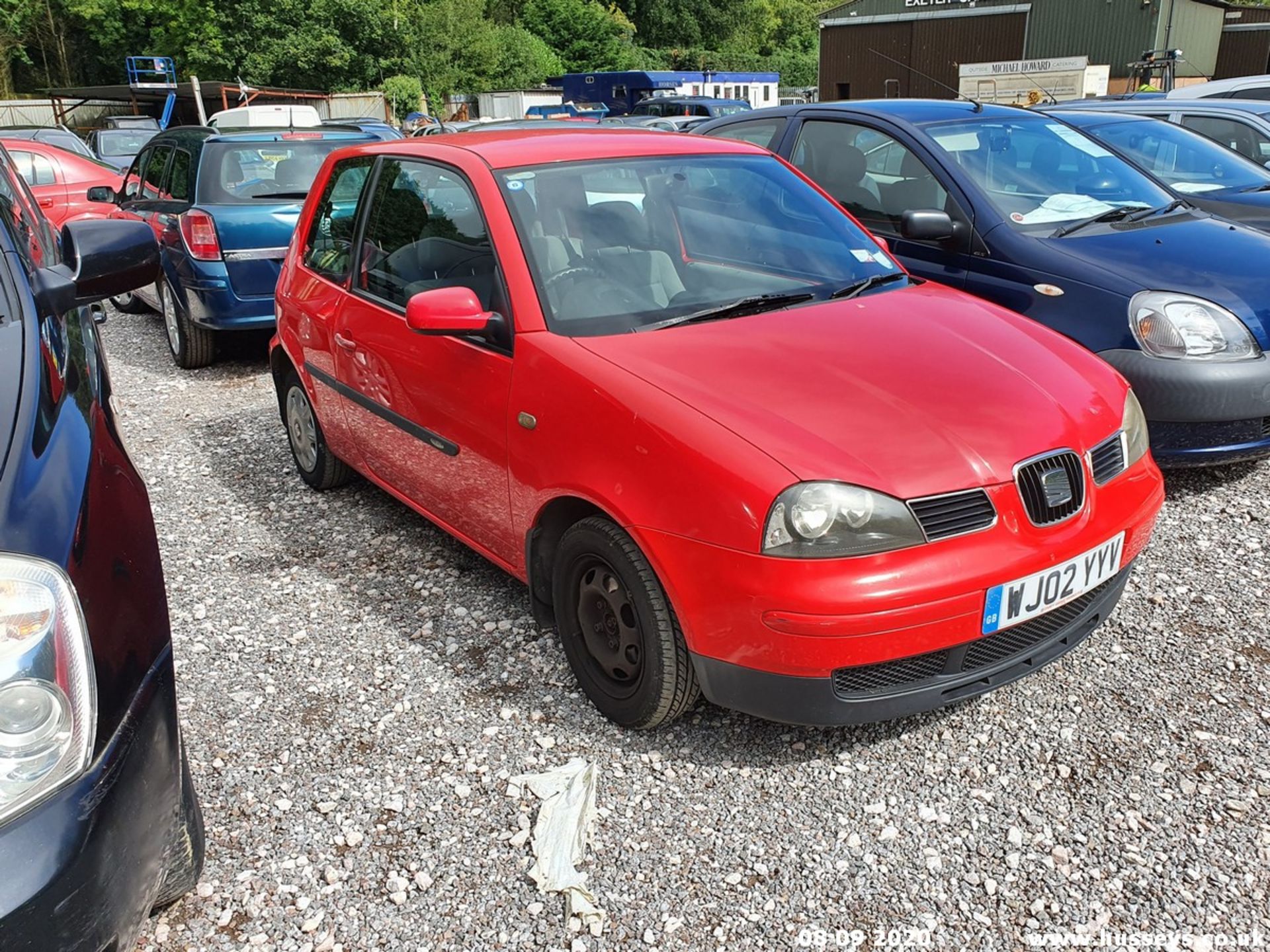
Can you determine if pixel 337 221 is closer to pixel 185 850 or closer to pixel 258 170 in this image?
pixel 185 850

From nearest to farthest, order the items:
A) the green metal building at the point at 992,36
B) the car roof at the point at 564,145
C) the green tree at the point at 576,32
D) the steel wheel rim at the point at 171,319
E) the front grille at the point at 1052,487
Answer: the front grille at the point at 1052,487, the car roof at the point at 564,145, the steel wheel rim at the point at 171,319, the green metal building at the point at 992,36, the green tree at the point at 576,32

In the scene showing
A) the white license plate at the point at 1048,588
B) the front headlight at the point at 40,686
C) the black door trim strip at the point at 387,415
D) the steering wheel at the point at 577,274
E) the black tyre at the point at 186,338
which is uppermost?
the steering wheel at the point at 577,274

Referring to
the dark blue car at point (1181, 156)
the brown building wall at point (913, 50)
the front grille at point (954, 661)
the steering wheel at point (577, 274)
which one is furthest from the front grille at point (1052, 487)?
the brown building wall at point (913, 50)

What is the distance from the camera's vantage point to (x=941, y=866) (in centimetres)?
245

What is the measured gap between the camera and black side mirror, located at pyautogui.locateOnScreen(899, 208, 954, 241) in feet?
15.2

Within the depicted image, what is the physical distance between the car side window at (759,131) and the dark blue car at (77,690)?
457 centimetres

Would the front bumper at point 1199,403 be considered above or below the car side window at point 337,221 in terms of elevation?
below

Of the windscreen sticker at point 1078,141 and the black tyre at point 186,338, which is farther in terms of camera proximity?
the black tyre at point 186,338

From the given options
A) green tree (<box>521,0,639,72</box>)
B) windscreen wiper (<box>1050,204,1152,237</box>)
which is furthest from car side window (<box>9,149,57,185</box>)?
green tree (<box>521,0,639,72</box>)

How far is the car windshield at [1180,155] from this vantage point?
6797 mm

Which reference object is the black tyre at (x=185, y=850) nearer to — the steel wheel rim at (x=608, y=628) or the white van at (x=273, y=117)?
the steel wheel rim at (x=608, y=628)

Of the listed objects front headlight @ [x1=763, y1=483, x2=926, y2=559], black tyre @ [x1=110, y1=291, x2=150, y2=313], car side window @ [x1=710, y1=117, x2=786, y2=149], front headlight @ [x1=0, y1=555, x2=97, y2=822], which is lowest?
black tyre @ [x1=110, y1=291, x2=150, y2=313]

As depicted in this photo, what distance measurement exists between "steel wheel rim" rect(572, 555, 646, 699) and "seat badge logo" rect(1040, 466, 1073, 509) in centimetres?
112

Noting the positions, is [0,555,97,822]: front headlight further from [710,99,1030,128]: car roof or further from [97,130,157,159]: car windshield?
[97,130,157,159]: car windshield
